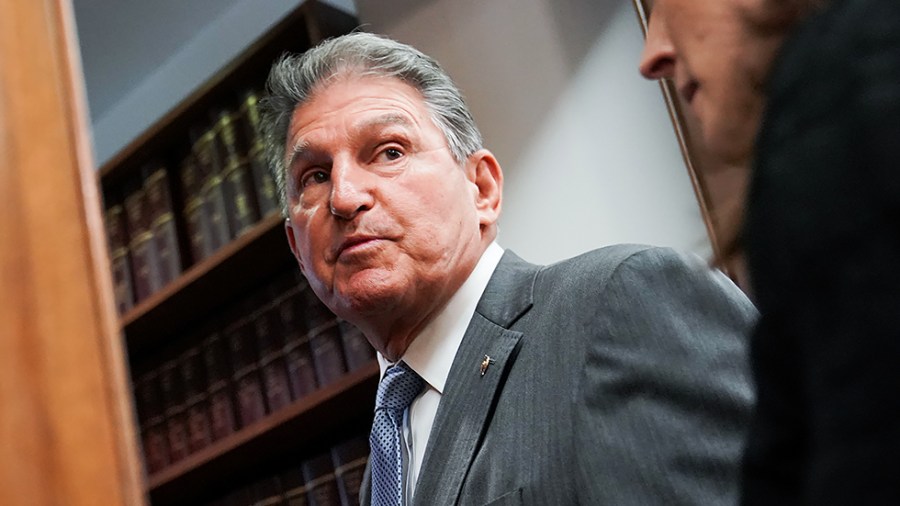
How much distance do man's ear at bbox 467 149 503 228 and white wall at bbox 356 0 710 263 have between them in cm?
37

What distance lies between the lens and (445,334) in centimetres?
150

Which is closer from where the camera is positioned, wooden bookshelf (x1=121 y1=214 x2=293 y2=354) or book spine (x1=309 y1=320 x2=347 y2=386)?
book spine (x1=309 y1=320 x2=347 y2=386)

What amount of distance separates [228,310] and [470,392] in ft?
4.53

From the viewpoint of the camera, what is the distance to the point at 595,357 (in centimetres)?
114

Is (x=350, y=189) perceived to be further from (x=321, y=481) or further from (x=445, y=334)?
(x=321, y=481)

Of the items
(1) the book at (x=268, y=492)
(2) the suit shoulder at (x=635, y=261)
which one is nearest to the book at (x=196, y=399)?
(1) the book at (x=268, y=492)

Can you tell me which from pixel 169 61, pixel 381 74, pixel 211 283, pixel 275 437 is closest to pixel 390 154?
pixel 381 74

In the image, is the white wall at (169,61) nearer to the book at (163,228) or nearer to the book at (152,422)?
the book at (163,228)

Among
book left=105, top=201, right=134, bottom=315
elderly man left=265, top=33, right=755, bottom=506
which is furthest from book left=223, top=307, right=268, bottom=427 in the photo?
elderly man left=265, top=33, right=755, bottom=506

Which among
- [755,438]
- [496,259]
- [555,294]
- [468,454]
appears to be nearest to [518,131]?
[496,259]

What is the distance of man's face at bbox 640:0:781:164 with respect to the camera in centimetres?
50

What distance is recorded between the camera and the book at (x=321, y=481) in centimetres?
226

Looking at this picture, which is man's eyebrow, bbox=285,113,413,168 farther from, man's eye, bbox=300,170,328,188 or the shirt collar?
the shirt collar

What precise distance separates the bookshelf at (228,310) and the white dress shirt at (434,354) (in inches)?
23.4
